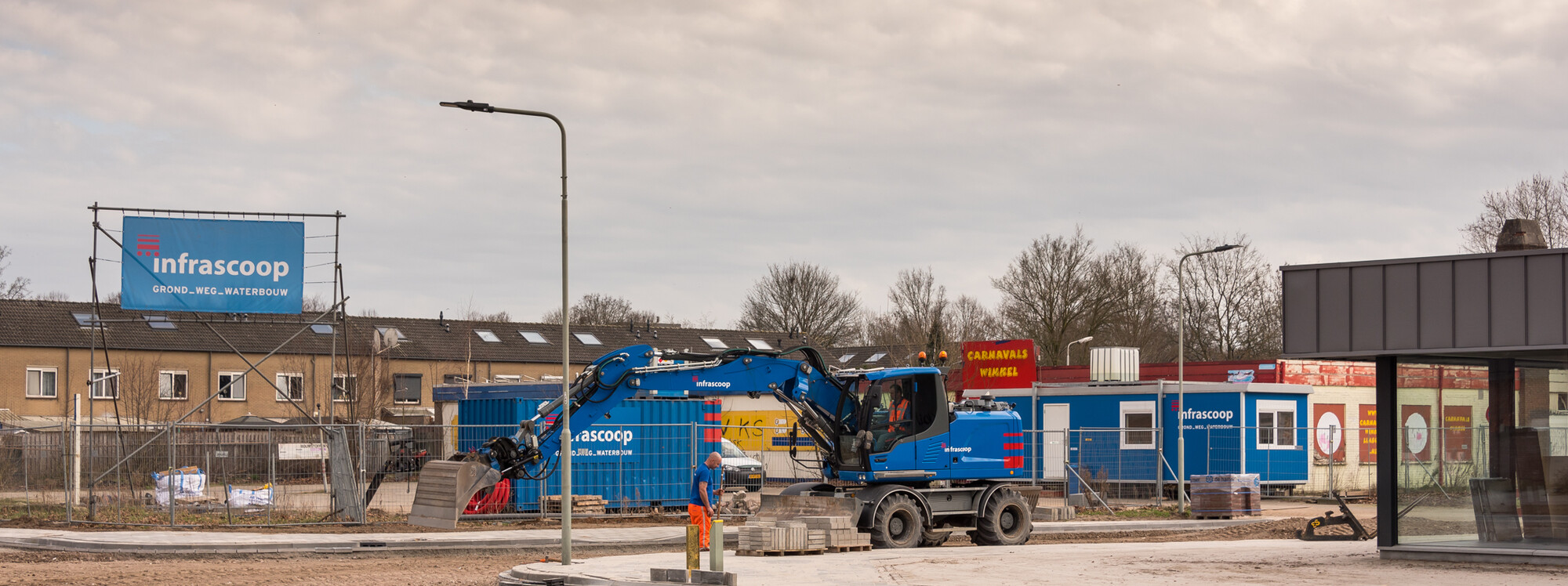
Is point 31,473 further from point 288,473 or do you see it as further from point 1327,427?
point 1327,427

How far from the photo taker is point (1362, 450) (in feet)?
120

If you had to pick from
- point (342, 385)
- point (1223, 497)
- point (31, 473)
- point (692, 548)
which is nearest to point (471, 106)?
point (692, 548)

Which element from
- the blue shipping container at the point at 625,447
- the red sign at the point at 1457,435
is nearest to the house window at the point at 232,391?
the blue shipping container at the point at 625,447

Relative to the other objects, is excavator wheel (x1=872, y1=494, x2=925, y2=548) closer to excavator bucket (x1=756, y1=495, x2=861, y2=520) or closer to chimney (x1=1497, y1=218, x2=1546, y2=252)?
excavator bucket (x1=756, y1=495, x2=861, y2=520)

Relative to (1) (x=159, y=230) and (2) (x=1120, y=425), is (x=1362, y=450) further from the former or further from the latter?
(1) (x=159, y=230)

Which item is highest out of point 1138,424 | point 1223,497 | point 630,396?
point 630,396

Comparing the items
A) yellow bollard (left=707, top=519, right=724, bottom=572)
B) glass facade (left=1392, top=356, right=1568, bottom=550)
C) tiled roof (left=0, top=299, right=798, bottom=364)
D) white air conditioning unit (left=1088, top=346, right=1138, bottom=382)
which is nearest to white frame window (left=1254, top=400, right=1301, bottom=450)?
white air conditioning unit (left=1088, top=346, right=1138, bottom=382)

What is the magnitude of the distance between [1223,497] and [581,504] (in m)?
12.3

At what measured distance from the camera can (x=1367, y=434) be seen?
36.9 m

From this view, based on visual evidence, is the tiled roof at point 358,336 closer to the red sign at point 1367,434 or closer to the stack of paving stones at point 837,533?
the red sign at point 1367,434

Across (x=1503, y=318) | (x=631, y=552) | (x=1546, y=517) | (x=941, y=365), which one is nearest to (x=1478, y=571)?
(x=1546, y=517)

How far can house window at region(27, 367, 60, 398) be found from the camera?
4841cm

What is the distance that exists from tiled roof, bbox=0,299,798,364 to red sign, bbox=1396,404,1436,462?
3141 centimetres

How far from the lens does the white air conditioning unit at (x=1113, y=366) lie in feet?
119
